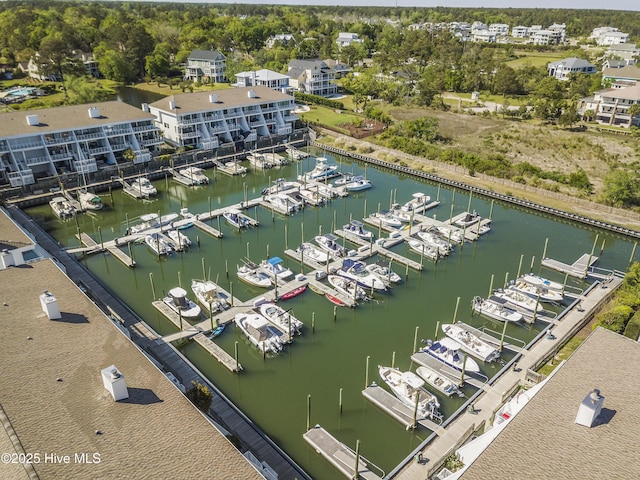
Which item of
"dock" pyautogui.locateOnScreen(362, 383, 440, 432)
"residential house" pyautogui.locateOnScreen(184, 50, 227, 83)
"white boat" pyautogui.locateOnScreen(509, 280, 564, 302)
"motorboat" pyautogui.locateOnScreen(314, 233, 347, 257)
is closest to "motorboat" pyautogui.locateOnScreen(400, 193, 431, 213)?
"motorboat" pyautogui.locateOnScreen(314, 233, 347, 257)

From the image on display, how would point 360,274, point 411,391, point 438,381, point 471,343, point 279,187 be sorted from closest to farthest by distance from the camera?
point 411,391 → point 438,381 → point 471,343 → point 360,274 → point 279,187

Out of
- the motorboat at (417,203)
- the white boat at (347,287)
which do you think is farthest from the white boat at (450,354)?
the motorboat at (417,203)

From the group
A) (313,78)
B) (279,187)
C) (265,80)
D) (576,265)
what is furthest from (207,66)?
(576,265)

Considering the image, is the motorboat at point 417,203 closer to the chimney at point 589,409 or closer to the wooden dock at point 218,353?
the wooden dock at point 218,353

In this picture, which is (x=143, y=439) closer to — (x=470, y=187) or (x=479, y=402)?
(x=479, y=402)

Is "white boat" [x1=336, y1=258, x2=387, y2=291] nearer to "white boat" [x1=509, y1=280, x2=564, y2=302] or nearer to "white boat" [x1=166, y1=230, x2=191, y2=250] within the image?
"white boat" [x1=509, y1=280, x2=564, y2=302]

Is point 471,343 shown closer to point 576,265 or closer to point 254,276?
point 576,265
